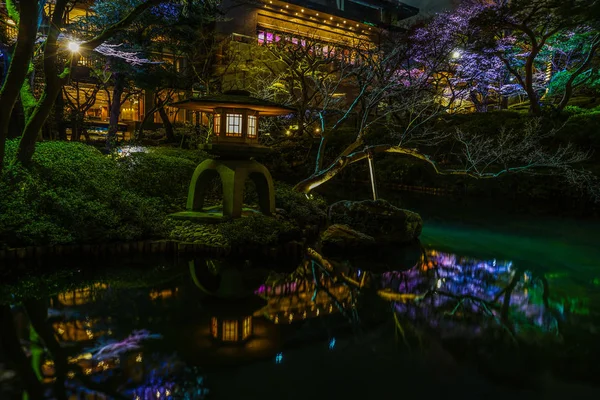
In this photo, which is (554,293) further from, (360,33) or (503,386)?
(360,33)

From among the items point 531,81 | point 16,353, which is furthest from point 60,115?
point 531,81

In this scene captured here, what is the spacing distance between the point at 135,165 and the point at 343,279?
265 inches

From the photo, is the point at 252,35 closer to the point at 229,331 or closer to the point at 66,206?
the point at 66,206

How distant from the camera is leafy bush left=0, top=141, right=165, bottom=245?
782cm

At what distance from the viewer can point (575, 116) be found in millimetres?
21906

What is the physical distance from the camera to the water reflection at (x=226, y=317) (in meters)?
4.31

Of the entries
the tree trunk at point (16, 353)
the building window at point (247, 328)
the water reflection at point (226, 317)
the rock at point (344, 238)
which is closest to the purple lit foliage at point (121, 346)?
the water reflection at point (226, 317)

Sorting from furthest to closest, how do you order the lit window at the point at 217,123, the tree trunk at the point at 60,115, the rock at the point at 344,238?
the tree trunk at the point at 60,115, the rock at the point at 344,238, the lit window at the point at 217,123

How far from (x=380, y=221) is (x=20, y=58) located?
29.0 feet

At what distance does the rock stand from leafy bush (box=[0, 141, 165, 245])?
4.12 m

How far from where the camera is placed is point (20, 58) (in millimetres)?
7457

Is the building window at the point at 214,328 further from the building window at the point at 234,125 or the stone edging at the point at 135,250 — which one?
the building window at the point at 234,125

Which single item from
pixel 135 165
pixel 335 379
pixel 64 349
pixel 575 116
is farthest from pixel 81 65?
pixel 575 116

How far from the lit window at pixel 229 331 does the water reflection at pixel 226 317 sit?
14 mm
